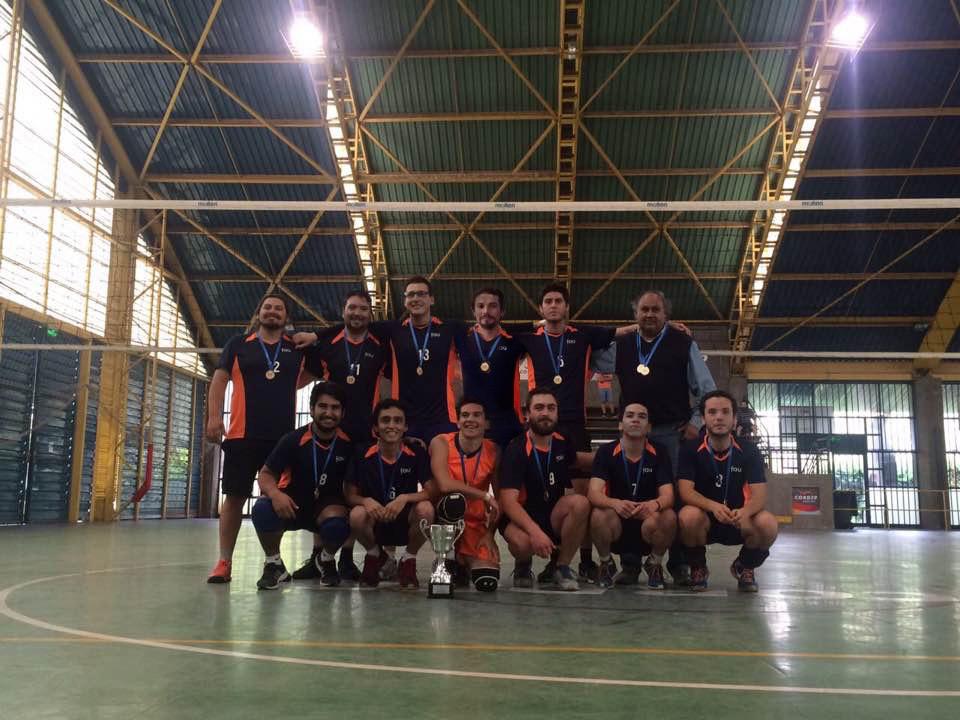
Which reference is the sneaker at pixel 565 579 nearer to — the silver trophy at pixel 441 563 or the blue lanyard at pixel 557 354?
the silver trophy at pixel 441 563

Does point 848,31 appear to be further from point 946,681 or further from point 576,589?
point 946,681

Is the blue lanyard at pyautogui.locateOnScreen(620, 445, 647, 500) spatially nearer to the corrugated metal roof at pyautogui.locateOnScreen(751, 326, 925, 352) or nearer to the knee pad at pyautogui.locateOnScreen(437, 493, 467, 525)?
the knee pad at pyautogui.locateOnScreen(437, 493, 467, 525)

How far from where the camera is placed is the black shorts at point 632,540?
243 inches

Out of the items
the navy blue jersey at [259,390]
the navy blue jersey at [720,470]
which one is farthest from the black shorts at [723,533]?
the navy blue jersey at [259,390]

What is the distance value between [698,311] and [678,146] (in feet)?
19.9

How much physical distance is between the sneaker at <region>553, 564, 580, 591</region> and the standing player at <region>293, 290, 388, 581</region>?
1.51 metres

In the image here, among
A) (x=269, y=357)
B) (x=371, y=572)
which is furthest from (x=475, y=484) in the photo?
(x=269, y=357)

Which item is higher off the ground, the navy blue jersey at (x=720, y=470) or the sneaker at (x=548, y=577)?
the navy blue jersey at (x=720, y=470)

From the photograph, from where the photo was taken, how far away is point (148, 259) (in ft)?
74.1

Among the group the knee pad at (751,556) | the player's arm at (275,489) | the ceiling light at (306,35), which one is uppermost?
the ceiling light at (306,35)

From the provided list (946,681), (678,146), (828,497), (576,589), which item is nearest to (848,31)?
(678,146)

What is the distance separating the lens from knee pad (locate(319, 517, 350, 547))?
5.79 m

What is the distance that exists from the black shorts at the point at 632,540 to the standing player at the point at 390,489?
149cm

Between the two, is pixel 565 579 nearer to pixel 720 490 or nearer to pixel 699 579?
pixel 699 579
